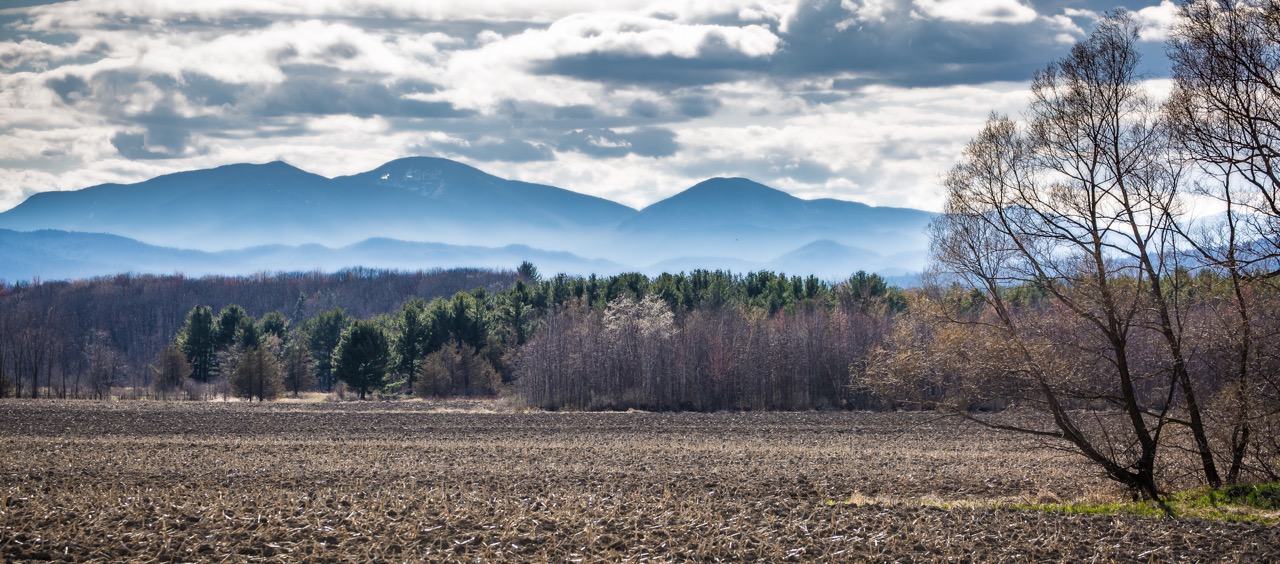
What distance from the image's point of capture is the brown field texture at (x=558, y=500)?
50.0 ft

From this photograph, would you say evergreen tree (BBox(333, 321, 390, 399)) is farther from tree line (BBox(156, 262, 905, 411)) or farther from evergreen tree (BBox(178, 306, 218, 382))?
evergreen tree (BBox(178, 306, 218, 382))

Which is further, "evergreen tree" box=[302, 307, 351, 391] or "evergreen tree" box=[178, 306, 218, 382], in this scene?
"evergreen tree" box=[302, 307, 351, 391]

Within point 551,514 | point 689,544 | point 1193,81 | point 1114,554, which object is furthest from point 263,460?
point 1193,81

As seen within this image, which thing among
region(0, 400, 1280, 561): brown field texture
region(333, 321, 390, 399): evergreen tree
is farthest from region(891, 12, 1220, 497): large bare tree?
region(333, 321, 390, 399): evergreen tree

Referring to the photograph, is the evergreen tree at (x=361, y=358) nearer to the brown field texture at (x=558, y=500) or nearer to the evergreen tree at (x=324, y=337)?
the evergreen tree at (x=324, y=337)

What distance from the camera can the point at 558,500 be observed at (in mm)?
20141

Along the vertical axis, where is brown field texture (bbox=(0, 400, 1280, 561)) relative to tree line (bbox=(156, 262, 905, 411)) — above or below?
below

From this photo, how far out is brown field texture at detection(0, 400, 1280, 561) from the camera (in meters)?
15.2

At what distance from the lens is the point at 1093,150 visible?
23078 millimetres

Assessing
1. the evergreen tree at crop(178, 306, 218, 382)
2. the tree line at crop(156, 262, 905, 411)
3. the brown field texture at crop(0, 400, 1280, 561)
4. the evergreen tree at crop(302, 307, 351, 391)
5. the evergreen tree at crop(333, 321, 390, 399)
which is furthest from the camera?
the evergreen tree at crop(302, 307, 351, 391)

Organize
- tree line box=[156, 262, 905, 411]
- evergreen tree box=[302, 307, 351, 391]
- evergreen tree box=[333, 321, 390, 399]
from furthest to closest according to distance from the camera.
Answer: evergreen tree box=[302, 307, 351, 391] < evergreen tree box=[333, 321, 390, 399] < tree line box=[156, 262, 905, 411]

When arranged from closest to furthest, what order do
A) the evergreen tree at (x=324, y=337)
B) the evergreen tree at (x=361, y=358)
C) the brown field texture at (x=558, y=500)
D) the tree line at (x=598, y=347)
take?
the brown field texture at (x=558, y=500) < the tree line at (x=598, y=347) < the evergreen tree at (x=361, y=358) < the evergreen tree at (x=324, y=337)

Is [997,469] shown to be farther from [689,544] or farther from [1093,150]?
[689,544]

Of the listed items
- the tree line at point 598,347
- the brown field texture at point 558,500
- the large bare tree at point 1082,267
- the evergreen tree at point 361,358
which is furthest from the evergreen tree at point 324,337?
the large bare tree at point 1082,267
